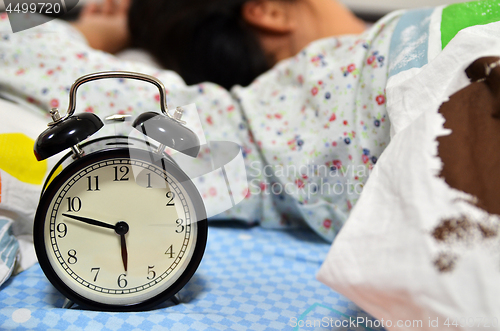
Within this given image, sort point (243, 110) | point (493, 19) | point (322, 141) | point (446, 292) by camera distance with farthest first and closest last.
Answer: point (243, 110)
point (322, 141)
point (493, 19)
point (446, 292)

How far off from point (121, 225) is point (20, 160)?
0.26 meters

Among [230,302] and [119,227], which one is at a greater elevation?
[119,227]

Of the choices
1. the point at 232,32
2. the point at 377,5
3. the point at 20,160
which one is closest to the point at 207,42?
the point at 232,32

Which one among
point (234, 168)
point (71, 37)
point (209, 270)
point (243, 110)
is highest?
point (71, 37)

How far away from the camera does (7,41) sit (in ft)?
2.50

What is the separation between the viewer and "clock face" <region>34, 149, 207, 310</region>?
0.48 metres

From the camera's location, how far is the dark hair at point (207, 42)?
1.11 m

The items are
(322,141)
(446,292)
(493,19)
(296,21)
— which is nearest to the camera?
(446,292)

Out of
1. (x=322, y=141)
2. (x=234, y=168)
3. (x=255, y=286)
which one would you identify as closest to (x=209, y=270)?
(x=255, y=286)

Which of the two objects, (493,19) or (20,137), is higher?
(493,19)

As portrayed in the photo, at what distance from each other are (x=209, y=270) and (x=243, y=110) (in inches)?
14.6

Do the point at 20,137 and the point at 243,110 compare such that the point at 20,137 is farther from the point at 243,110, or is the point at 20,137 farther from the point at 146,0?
the point at 146,0

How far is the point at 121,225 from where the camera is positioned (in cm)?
49

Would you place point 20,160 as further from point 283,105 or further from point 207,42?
point 207,42
